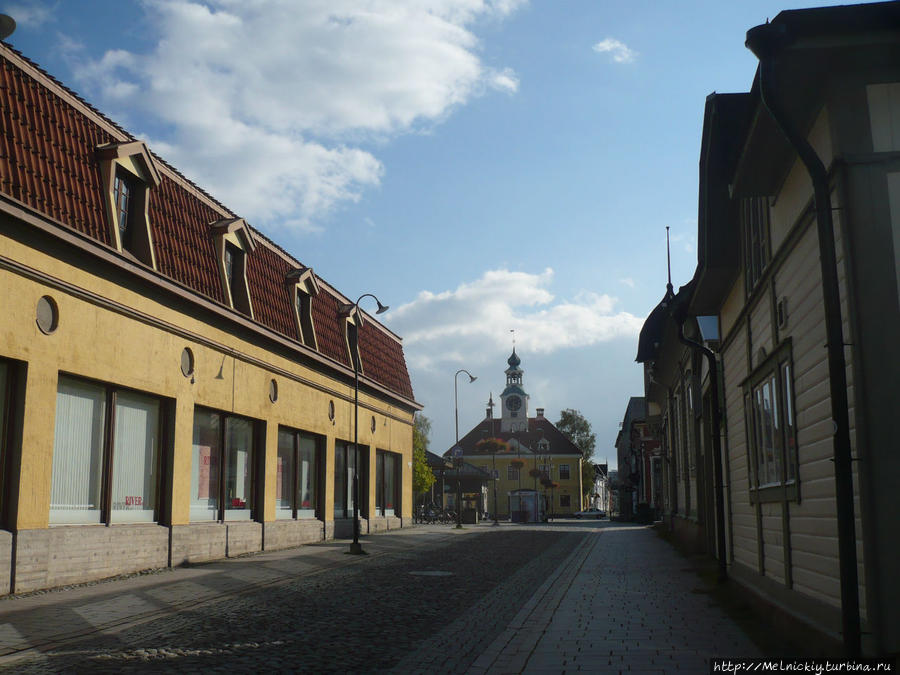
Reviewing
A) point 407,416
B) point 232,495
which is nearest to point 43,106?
point 232,495

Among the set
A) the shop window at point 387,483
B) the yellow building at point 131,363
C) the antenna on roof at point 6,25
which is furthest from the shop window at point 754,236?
the shop window at point 387,483

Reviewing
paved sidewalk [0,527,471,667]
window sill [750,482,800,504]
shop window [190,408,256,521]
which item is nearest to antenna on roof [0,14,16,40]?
paved sidewalk [0,527,471,667]

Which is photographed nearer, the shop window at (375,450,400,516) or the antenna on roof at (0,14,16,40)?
the antenna on roof at (0,14,16,40)

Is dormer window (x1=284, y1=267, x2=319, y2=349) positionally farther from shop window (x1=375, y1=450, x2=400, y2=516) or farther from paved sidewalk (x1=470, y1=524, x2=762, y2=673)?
paved sidewalk (x1=470, y1=524, x2=762, y2=673)

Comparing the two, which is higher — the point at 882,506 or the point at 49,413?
the point at 49,413

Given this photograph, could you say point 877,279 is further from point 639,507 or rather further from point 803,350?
point 639,507

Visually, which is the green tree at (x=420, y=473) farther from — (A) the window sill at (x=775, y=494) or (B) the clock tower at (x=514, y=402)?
(A) the window sill at (x=775, y=494)

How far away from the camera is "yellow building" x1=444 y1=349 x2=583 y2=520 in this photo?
109000 mm

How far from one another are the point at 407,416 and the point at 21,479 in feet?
88.0

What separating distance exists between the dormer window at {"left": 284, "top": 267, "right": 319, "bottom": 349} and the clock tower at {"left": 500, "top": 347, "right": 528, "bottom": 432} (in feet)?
290

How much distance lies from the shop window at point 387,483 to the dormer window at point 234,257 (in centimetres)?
1358

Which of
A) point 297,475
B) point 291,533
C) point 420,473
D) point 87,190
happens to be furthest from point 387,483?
point 420,473

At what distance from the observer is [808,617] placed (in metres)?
8.45

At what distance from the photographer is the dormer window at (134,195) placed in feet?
57.6
